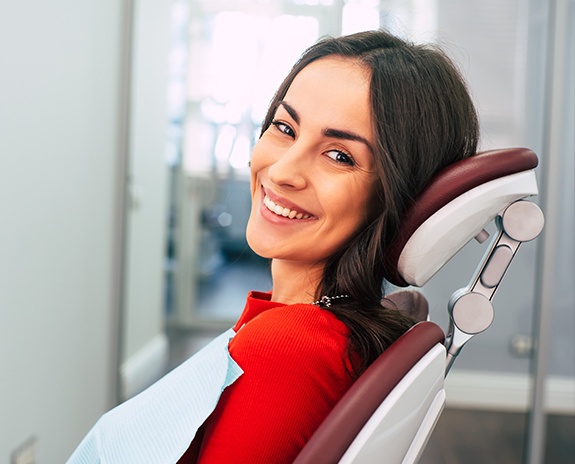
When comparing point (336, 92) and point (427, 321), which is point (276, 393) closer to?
point (427, 321)

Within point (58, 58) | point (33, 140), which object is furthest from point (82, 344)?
point (58, 58)

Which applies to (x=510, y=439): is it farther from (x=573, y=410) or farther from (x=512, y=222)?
(x=512, y=222)

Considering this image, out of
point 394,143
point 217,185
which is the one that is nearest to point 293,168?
point 394,143

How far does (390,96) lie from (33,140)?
4.35ft

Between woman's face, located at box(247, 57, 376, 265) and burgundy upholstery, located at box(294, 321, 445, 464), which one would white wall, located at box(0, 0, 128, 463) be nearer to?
woman's face, located at box(247, 57, 376, 265)

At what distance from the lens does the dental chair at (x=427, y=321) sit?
2.11ft

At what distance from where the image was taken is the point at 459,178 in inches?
30.4

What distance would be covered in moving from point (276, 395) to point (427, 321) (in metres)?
0.23

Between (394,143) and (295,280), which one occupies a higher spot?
(394,143)

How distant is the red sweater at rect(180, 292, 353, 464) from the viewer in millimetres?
681

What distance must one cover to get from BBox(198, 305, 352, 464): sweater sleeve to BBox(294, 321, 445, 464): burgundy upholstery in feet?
0.17

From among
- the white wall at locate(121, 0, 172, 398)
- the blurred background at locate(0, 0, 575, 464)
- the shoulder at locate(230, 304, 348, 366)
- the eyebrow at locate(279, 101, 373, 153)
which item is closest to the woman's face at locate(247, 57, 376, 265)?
the eyebrow at locate(279, 101, 373, 153)

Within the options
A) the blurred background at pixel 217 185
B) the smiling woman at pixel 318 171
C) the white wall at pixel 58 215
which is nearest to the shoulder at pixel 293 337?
the smiling woman at pixel 318 171

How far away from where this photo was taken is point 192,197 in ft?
9.61
